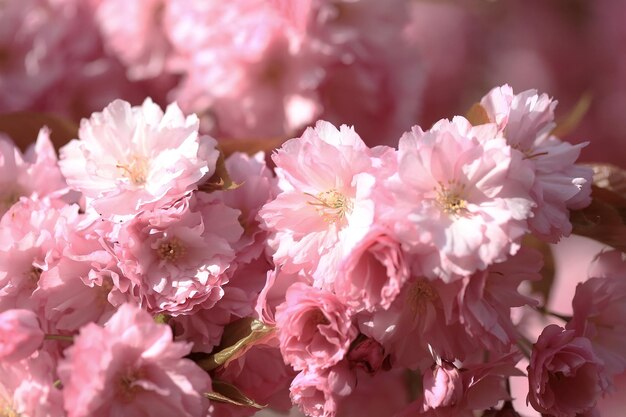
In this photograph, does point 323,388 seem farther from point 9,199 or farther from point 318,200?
point 9,199

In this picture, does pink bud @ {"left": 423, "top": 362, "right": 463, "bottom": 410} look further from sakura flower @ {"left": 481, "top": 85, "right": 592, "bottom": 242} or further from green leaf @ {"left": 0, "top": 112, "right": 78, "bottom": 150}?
green leaf @ {"left": 0, "top": 112, "right": 78, "bottom": 150}

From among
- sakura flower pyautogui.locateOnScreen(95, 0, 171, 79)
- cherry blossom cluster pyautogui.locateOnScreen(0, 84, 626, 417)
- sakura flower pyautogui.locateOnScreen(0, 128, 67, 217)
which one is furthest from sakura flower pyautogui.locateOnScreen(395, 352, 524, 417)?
sakura flower pyautogui.locateOnScreen(95, 0, 171, 79)

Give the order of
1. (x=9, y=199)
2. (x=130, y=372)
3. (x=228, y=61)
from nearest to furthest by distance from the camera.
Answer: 1. (x=130, y=372)
2. (x=9, y=199)
3. (x=228, y=61)

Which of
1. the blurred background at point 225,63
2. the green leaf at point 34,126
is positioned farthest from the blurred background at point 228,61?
the green leaf at point 34,126

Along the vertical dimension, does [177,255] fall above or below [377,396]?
above

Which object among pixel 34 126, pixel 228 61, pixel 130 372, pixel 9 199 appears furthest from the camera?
pixel 228 61

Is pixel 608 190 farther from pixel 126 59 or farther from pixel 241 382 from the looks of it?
pixel 126 59

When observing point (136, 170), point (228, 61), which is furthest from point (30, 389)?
point (228, 61)

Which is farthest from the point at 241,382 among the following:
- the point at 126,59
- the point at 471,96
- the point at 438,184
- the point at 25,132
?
the point at 471,96
